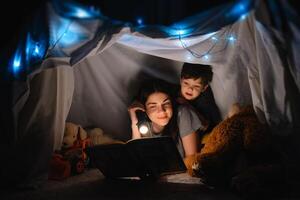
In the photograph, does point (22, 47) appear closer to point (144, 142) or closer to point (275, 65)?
point (144, 142)

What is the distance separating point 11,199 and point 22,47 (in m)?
0.88

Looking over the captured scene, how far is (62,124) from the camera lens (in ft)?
8.51

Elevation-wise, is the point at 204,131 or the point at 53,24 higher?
the point at 53,24

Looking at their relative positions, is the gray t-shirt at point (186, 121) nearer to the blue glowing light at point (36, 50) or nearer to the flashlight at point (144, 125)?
the flashlight at point (144, 125)

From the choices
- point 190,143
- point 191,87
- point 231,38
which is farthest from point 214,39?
point 190,143

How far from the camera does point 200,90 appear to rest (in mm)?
2939

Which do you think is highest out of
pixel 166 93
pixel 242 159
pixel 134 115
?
pixel 166 93

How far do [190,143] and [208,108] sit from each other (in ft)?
→ 1.19

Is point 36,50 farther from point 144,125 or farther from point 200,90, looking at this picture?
point 200,90

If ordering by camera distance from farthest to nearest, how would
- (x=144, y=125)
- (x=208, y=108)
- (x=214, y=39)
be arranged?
(x=208, y=108)
(x=144, y=125)
(x=214, y=39)

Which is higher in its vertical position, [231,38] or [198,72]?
[231,38]

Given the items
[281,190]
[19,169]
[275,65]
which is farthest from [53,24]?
[281,190]

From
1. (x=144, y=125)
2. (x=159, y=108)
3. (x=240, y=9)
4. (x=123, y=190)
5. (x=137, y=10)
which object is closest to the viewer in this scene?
(x=240, y=9)

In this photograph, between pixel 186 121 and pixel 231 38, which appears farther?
pixel 186 121
